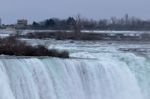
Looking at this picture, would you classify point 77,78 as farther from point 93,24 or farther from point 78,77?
point 93,24

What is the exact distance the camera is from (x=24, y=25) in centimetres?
7462

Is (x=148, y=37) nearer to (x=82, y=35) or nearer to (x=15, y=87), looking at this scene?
(x=82, y=35)

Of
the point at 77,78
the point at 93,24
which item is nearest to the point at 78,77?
the point at 77,78

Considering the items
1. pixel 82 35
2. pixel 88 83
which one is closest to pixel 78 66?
pixel 88 83

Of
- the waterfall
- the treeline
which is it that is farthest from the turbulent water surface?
the treeline

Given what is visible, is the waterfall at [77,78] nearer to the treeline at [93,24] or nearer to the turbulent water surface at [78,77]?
the turbulent water surface at [78,77]

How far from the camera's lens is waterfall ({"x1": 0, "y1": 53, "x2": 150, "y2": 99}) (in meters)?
25.7

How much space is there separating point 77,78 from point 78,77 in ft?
0.36

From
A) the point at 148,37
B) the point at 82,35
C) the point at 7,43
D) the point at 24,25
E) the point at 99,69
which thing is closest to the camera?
the point at 99,69

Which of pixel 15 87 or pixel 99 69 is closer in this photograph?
pixel 15 87

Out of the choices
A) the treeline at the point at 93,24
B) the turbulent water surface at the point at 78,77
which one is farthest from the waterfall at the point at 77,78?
the treeline at the point at 93,24

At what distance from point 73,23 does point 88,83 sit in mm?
48427

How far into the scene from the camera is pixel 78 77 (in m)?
29.3

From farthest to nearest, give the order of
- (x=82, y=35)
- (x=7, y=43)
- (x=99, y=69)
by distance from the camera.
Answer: (x=82, y=35) < (x=7, y=43) < (x=99, y=69)
